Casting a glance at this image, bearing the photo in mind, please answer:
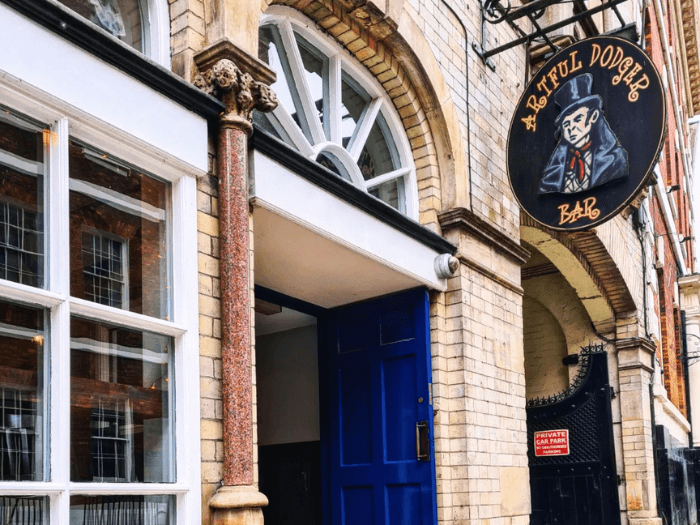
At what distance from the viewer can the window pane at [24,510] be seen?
11.6 feet

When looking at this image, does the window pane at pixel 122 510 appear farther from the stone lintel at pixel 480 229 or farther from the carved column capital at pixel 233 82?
the stone lintel at pixel 480 229

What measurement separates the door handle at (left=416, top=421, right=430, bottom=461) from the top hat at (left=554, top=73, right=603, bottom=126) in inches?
113

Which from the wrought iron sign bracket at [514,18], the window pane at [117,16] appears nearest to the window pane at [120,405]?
the window pane at [117,16]

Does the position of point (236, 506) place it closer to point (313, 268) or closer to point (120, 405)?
point (120, 405)

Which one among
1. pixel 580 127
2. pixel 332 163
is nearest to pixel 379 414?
pixel 332 163

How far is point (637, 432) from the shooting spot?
12406 millimetres

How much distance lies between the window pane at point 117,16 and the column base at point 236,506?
2.51 meters

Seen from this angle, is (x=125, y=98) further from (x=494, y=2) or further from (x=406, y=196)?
(x=494, y=2)

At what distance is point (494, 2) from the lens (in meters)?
8.07

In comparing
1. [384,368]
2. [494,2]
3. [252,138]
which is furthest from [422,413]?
Result: [494,2]

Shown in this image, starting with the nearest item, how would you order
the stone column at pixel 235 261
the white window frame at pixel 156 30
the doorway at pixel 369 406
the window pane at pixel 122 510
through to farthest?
the window pane at pixel 122 510
the stone column at pixel 235 261
the white window frame at pixel 156 30
the doorway at pixel 369 406

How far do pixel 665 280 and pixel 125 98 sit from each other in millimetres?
16595

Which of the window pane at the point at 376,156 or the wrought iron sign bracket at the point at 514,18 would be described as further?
the wrought iron sign bracket at the point at 514,18

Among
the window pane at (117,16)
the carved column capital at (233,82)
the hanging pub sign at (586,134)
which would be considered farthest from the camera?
the hanging pub sign at (586,134)
